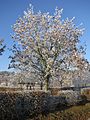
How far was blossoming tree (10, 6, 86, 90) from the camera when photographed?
46.4 metres

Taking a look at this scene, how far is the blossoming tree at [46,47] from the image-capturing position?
152 feet

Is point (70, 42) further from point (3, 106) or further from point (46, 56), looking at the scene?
point (3, 106)

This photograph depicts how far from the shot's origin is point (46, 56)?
4609 centimetres

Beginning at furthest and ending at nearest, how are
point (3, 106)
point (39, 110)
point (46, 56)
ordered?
point (46, 56), point (39, 110), point (3, 106)

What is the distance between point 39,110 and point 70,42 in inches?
862

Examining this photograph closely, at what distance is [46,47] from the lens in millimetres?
46812

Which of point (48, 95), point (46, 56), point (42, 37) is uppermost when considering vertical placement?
point (42, 37)

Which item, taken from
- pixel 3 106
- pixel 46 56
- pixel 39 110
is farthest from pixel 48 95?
pixel 46 56

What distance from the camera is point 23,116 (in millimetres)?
23422

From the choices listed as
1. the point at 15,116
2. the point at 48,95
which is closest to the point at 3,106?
the point at 15,116

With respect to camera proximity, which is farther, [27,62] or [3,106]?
[27,62]

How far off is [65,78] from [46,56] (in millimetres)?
4846

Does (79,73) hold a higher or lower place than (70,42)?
lower

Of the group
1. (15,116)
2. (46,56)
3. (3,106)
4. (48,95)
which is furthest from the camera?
(46,56)
